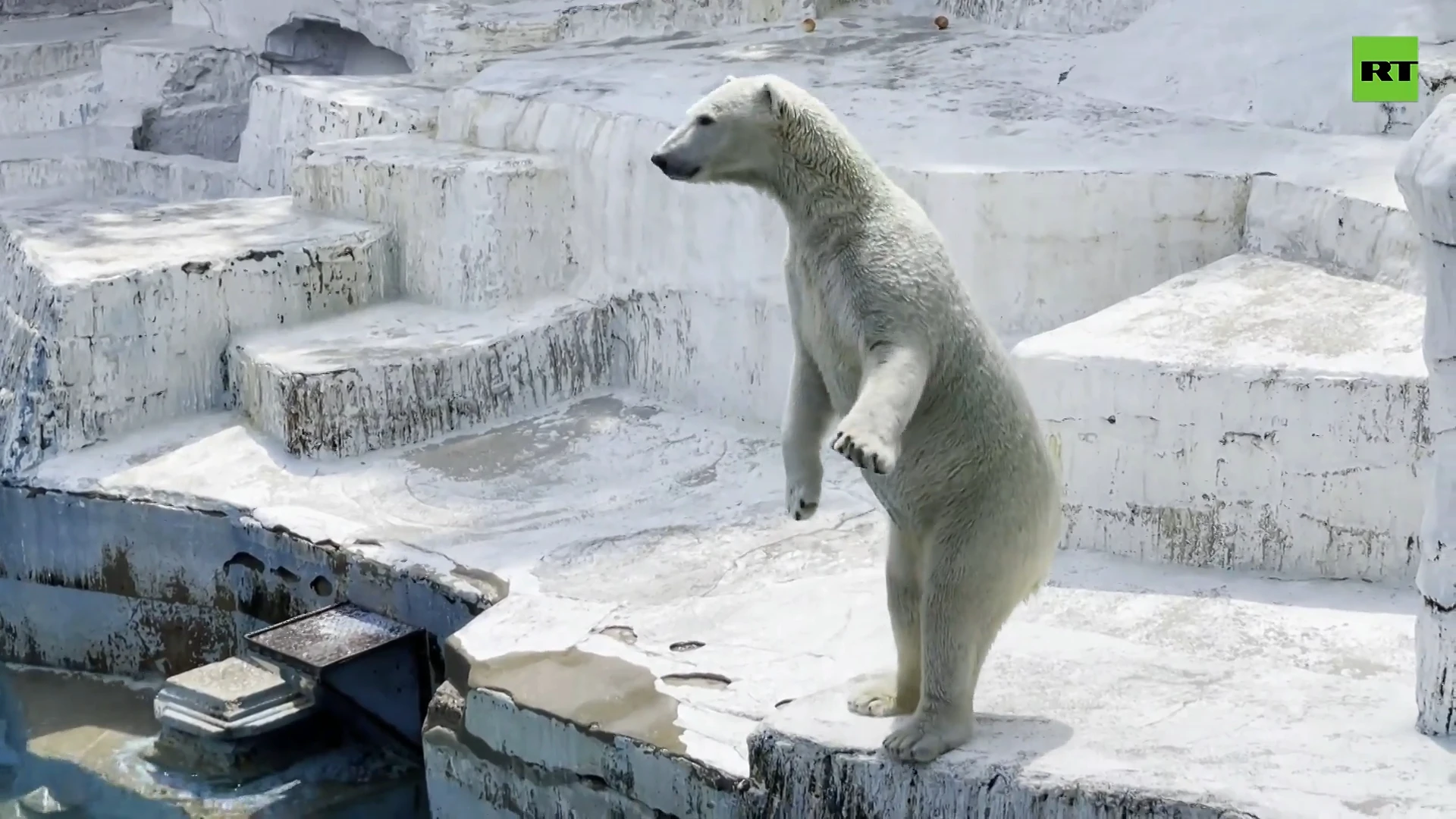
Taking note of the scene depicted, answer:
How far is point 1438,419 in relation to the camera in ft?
11.0

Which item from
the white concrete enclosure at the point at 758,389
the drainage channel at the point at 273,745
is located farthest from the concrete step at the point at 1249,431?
the drainage channel at the point at 273,745

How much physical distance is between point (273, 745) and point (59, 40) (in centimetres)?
682

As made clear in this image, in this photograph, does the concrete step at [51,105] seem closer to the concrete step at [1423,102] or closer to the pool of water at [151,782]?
the pool of water at [151,782]

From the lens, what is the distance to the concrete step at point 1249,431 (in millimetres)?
4648

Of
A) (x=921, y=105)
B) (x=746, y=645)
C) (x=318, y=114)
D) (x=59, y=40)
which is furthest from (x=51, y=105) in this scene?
(x=746, y=645)

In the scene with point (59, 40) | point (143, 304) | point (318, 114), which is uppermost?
point (59, 40)

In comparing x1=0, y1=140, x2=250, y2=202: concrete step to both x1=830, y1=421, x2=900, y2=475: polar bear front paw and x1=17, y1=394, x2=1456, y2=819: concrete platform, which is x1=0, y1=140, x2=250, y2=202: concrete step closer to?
x1=17, y1=394, x2=1456, y2=819: concrete platform

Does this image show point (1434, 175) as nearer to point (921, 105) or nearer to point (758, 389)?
point (758, 389)

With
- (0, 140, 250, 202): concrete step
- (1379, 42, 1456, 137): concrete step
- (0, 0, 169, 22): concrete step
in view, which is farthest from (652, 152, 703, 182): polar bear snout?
(0, 0, 169, 22): concrete step

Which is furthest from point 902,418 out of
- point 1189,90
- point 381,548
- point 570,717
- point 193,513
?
point 1189,90

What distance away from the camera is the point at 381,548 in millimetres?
5562

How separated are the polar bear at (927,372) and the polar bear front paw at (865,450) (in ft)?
1.31

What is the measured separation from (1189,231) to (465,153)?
3.14 metres

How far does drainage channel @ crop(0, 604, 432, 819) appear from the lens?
5410 mm
